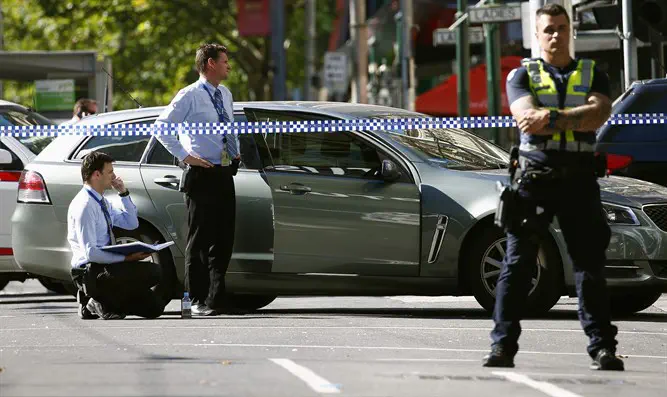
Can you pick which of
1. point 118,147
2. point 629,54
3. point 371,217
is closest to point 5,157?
point 118,147

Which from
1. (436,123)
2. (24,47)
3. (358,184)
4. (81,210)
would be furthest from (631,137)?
(24,47)

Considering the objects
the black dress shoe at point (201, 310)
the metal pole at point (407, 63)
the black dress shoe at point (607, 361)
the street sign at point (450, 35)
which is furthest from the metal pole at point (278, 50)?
the black dress shoe at point (607, 361)

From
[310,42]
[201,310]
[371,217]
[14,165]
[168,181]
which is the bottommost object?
[201,310]

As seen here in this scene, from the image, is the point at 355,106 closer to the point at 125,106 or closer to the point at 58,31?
the point at 58,31

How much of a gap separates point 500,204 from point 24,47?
4614cm

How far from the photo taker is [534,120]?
8.46m

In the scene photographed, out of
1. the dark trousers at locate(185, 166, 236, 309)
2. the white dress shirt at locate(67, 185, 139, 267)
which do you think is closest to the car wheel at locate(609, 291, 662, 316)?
the dark trousers at locate(185, 166, 236, 309)

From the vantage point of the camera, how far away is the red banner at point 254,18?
39688 mm

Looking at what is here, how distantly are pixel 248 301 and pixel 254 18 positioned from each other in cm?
2720

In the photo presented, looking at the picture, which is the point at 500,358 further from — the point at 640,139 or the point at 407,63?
the point at 407,63

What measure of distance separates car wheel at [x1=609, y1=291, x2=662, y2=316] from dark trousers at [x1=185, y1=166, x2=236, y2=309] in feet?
8.62

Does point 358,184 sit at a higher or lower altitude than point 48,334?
higher

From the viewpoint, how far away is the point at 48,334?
1097cm

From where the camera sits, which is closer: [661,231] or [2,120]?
[661,231]
